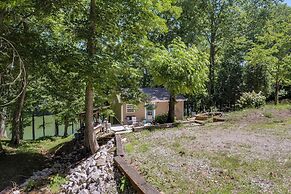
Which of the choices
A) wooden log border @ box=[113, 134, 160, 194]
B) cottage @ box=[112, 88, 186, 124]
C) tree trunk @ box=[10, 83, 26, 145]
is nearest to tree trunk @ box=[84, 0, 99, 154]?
wooden log border @ box=[113, 134, 160, 194]

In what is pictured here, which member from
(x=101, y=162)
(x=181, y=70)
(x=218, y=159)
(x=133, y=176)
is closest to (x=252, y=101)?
(x=181, y=70)

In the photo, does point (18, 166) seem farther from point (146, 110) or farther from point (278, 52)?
point (278, 52)

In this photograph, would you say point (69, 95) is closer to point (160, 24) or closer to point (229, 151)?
point (160, 24)

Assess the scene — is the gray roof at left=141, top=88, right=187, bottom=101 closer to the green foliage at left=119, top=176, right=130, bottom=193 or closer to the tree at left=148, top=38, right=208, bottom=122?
the tree at left=148, top=38, right=208, bottom=122

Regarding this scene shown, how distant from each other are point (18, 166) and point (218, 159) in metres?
6.97

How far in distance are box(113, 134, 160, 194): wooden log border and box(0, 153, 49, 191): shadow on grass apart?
308cm

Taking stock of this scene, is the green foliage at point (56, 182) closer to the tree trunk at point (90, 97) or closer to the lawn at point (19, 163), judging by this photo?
the lawn at point (19, 163)

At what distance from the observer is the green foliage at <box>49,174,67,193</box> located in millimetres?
6889

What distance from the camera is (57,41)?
9.70 meters

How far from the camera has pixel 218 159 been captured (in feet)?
20.4

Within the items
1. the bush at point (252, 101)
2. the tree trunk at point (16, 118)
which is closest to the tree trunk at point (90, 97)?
the tree trunk at point (16, 118)

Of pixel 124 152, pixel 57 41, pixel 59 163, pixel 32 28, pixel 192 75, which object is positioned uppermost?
pixel 32 28

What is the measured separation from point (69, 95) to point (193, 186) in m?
8.12

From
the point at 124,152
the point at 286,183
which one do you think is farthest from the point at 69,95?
the point at 286,183
